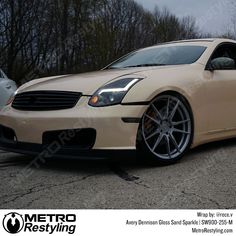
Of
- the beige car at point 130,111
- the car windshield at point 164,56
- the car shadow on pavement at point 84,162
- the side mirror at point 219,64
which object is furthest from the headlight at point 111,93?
the side mirror at point 219,64

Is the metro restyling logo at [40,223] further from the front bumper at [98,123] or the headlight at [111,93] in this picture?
the headlight at [111,93]

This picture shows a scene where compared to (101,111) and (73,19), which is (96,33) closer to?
(73,19)

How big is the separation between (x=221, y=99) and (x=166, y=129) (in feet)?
3.11

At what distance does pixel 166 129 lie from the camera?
451 cm

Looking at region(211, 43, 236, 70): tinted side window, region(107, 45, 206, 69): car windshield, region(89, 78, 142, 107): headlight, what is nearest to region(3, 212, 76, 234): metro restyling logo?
region(89, 78, 142, 107): headlight

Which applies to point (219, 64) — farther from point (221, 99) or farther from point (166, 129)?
point (166, 129)

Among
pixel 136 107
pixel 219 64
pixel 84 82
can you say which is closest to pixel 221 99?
pixel 219 64

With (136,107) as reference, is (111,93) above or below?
above

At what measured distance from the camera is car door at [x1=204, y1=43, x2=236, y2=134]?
16.1 feet

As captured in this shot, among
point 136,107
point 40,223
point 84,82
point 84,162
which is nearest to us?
point 40,223

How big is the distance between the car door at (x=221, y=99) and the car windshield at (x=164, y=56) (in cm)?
22

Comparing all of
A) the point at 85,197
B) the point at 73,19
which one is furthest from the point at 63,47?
the point at 85,197

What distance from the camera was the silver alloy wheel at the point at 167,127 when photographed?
4.37 meters

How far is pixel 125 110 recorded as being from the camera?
4.07 metres
